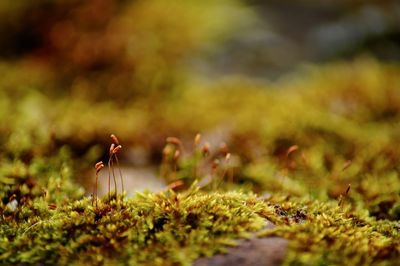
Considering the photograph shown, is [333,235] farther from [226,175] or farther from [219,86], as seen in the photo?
[219,86]

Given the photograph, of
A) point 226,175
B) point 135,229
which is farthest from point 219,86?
point 135,229

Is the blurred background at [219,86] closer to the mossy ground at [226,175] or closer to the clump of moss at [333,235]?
the mossy ground at [226,175]

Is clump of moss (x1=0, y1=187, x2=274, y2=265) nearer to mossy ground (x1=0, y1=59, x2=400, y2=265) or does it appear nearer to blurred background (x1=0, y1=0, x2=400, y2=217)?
mossy ground (x1=0, y1=59, x2=400, y2=265)

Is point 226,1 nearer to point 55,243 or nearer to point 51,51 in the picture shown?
point 51,51

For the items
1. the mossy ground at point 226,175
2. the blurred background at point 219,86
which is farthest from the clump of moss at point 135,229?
the blurred background at point 219,86

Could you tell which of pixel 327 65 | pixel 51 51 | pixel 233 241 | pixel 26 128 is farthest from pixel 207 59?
pixel 233 241

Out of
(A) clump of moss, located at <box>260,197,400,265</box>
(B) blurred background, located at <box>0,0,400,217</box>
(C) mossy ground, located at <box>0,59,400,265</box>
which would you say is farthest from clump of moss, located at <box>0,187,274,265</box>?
(B) blurred background, located at <box>0,0,400,217</box>
